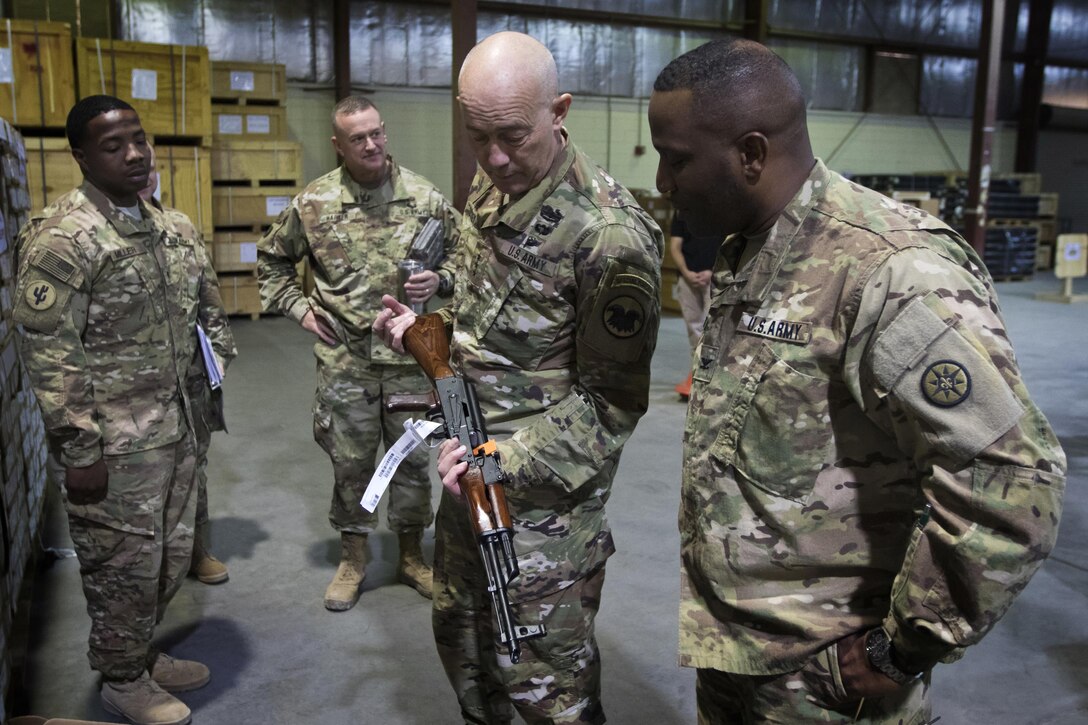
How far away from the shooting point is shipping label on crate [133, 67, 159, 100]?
853cm

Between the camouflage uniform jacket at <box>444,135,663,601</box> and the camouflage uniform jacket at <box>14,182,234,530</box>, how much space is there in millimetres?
1192

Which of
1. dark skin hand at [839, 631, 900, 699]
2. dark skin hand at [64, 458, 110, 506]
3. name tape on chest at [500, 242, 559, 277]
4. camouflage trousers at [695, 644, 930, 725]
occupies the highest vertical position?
name tape on chest at [500, 242, 559, 277]

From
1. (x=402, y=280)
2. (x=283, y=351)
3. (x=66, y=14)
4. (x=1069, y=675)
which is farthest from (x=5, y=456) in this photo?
(x=66, y=14)

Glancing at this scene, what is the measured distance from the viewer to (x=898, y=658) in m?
1.23

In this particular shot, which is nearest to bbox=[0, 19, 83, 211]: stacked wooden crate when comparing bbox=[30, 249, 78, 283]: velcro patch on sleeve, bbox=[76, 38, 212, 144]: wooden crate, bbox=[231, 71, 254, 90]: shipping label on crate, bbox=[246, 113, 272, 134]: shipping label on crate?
bbox=[76, 38, 212, 144]: wooden crate

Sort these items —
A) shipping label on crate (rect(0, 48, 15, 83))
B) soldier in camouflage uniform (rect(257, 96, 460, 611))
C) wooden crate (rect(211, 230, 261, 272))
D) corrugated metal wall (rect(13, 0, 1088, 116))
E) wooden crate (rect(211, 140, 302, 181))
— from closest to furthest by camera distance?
soldier in camouflage uniform (rect(257, 96, 460, 611)) → shipping label on crate (rect(0, 48, 15, 83)) → wooden crate (rect(211, 140, 302, 181)) → wooden crate (rect(211, 230, 261, 272)) → corrugated metal wall (rect(13, 0, 1088, 116))

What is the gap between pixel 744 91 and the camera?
1273mm

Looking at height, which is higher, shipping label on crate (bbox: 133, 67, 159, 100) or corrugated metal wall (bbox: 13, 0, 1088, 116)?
Answer: corrugated metal wall (bbox: 13, 0, 1088, 116)

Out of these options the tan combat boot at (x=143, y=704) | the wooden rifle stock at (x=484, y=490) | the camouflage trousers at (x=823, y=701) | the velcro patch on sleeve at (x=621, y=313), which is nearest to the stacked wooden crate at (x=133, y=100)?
the tan combat boot at (x=143, y=704)

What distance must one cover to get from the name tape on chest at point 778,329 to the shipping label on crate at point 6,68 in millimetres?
8652

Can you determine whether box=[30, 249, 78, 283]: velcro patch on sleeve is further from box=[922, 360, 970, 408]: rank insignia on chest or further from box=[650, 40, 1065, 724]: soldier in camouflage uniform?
box=[922, 360, 970, 408]: rank insignia on chest

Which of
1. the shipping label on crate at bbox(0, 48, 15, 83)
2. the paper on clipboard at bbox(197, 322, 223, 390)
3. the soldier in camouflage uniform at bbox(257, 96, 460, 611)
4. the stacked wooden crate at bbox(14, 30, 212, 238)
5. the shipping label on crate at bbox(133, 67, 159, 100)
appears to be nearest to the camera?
the paper on clipboard at bbox(197, 322, 223, 390)

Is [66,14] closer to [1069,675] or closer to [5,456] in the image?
[5,456]

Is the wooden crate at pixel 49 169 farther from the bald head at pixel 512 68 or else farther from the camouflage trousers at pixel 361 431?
the bald head at pixel 512 68
